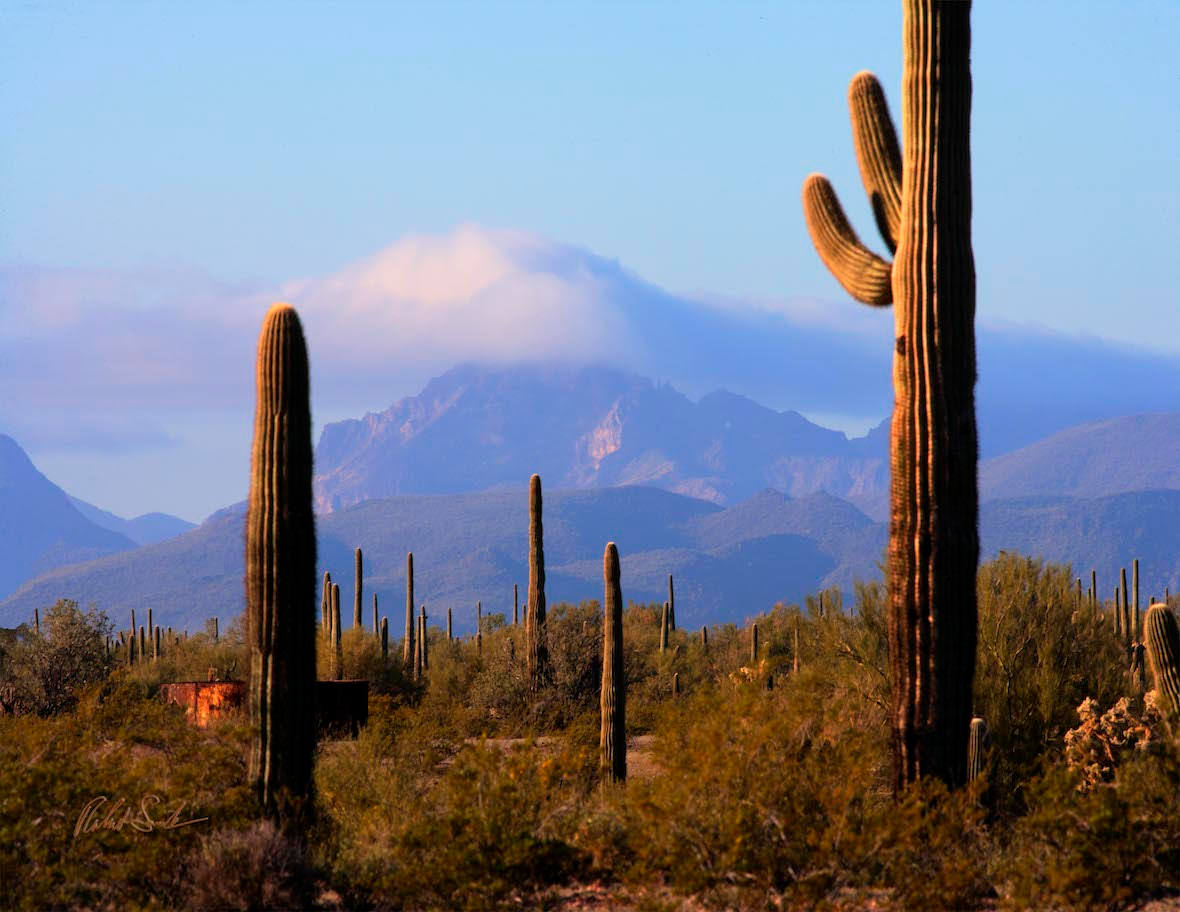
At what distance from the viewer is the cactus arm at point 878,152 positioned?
12.3 metres

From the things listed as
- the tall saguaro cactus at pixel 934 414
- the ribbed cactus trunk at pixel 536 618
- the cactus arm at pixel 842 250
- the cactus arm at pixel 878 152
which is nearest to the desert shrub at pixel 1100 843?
the tall saguaro cactus at pixel 934 414

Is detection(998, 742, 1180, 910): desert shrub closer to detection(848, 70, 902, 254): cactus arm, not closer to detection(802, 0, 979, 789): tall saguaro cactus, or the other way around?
detection(802, 0, 979, 789): tall saguaro cactus

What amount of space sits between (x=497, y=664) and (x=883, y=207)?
17.8 meters

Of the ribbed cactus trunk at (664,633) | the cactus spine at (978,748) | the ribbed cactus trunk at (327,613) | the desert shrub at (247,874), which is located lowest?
the desert shrub at (247,874)

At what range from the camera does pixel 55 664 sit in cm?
2617

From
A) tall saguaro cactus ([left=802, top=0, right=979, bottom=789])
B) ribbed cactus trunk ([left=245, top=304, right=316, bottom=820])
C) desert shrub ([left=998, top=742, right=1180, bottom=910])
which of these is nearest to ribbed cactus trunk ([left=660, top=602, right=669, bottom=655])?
ribbed cactus trunk ([left=245, top=304, right=316, bottom=820])

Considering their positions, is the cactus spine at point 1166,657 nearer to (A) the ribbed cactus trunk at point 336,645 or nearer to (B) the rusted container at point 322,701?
(B) the rusted container at point 322,701

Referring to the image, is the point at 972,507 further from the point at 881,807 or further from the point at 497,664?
the point at 497,664

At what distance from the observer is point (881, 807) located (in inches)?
432

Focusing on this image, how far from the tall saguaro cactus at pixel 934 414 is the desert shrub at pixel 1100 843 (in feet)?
3.02

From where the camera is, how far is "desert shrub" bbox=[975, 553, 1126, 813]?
14883 millimetres

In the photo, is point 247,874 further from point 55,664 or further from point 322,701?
point 55,664

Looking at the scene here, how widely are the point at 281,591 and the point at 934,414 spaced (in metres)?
5.13

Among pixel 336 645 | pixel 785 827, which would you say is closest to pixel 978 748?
pixel 785 827
